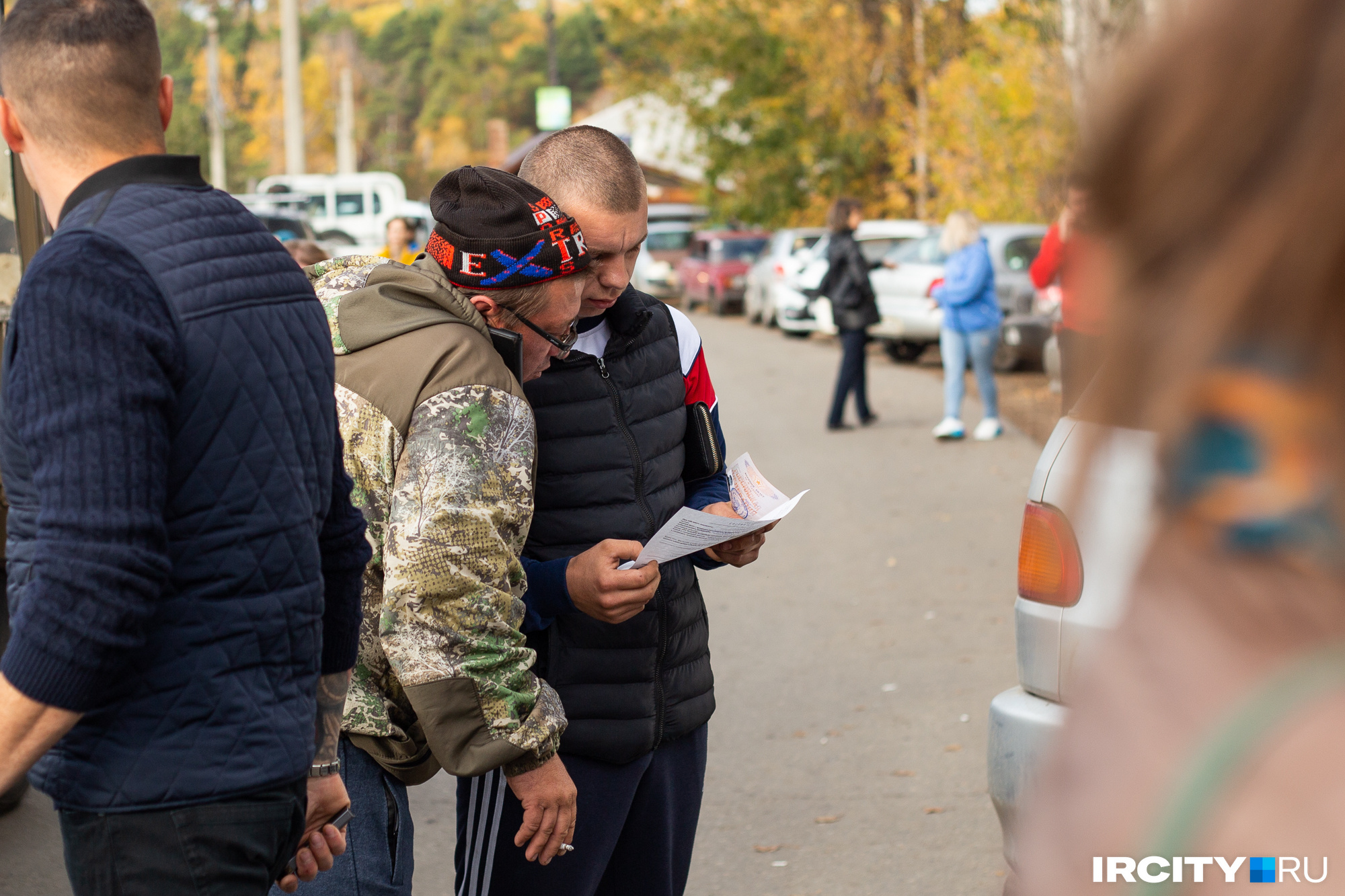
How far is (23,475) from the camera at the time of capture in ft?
5.68

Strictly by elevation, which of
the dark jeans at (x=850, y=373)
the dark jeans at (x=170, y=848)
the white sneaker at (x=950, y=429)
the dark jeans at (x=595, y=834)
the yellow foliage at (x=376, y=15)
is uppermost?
the yellow foliage at (x=376, y=15)

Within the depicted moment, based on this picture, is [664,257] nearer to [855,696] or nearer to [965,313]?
[965,313]

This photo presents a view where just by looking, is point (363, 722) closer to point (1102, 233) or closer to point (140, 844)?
point (140, 844)

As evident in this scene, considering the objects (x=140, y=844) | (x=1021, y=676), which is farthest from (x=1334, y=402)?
(x=1021, y=676)

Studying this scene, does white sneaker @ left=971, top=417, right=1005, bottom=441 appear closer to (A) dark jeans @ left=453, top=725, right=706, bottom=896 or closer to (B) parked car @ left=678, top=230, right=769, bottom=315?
(A) dark jeans @ left=453, top=725, right=706, bottom=896

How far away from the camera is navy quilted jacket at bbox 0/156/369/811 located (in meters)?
1.62

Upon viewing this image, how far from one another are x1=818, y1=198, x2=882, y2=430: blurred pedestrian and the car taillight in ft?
29.7

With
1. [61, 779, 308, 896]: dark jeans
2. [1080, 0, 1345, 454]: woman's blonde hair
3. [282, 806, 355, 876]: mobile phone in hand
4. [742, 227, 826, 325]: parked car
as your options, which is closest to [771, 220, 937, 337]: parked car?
[742, 227, 826, 325]: parked car

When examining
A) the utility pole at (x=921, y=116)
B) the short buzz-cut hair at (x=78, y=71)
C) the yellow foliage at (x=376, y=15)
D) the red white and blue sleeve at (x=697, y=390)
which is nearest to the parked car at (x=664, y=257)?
the utility pole at (x=921, y=116)

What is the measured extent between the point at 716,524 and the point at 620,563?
0.22m

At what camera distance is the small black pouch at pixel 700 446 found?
9.55ft

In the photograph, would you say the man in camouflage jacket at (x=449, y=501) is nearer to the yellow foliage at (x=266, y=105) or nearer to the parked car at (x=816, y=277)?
the parked car at (x=816, y=277)

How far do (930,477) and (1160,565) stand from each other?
10452 mm

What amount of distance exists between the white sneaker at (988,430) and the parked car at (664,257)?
20.0 meters
